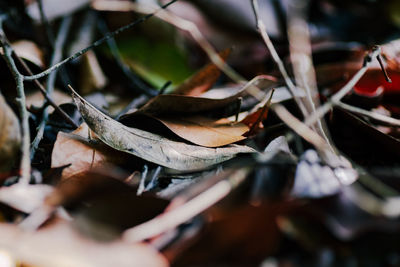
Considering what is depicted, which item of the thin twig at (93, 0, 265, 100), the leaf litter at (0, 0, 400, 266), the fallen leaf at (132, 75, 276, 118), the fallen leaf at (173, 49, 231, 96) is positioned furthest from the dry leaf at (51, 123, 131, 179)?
the thin twig at (93, 0, 265, 100)

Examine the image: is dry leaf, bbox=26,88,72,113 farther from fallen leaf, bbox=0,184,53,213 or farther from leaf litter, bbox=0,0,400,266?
fallen leaf, bbox=0,184,53,213

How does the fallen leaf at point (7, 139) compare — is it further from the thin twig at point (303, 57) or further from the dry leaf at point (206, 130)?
the thin twig at point (303, 57)

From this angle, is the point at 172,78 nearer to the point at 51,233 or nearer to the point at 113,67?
the point at 113,67

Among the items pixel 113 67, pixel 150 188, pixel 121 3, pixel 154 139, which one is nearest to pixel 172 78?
pixel 113 67

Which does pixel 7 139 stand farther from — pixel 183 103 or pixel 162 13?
pixel 162 13

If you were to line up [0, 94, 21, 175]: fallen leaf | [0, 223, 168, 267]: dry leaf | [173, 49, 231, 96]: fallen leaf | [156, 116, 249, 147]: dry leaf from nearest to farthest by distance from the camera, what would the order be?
[0, 223, 168, 267]: dry leaf, [0, 94, 21, 175]: fallen leaf, [156, 116, 249, 147]: dry leaf, [173, 49, 231, 96]: fallen leaf

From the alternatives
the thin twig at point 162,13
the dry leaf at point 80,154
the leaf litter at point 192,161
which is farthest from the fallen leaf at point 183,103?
the thin twig at point 162,13
